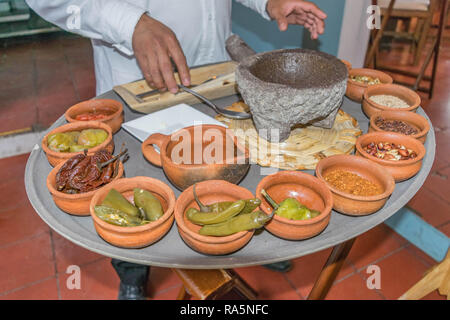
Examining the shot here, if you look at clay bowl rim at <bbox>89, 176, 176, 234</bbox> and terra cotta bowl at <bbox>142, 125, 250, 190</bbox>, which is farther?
terra cotta bowl at <bbox>142, 125, 250, 190</bbox>

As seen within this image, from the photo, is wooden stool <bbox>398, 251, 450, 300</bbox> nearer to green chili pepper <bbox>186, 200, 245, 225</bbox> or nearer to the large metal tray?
the large metal tray

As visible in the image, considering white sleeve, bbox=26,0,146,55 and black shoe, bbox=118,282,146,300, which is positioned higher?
white sleeve, bbox=26,0,146,55

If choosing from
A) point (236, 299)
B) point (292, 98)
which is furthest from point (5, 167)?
point (292, 98)

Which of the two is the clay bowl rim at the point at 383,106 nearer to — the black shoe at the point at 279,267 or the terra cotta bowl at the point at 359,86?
the terra cotta bowl at the point at 359,86

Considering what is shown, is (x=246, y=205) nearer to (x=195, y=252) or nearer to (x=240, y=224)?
(x=240, y=224)

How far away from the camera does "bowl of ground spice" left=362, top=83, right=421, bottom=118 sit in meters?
1.40

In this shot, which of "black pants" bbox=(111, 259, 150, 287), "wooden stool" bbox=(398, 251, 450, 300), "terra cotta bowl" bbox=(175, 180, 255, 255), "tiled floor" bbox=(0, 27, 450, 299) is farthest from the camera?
"tiled floor" bbox=(0, 27, 450, 299)

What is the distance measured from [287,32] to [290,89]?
2.37m

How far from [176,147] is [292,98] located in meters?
0.39

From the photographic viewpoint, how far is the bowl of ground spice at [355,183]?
3.19 feet

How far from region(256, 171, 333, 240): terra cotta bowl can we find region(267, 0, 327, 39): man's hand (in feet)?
3.11

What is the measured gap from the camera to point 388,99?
1.48m

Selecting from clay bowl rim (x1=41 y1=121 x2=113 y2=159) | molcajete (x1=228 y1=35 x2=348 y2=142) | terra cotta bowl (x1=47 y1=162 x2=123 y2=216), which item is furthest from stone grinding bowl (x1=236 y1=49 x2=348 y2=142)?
terra cotta bowl (x1=47 y1=162 x2=123 y2=216)
